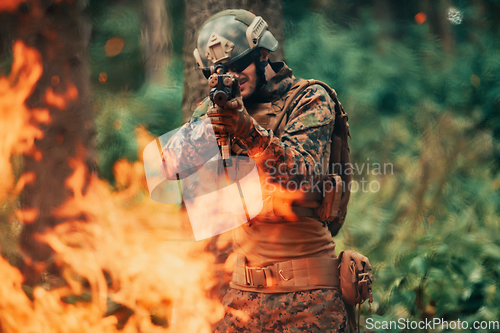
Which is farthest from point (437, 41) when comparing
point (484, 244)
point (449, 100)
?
point (484, 244)

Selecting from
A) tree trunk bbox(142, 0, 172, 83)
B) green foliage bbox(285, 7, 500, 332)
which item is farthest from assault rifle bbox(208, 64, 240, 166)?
green foliage bbox(285, 7, 500, 332)

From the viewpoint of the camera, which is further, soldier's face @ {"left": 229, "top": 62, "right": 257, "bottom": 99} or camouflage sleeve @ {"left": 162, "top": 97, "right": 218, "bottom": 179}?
soldier's face @ {"left": 229, "top": 62, "right": 257, "bottom": 99}

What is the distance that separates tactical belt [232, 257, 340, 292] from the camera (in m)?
1.59

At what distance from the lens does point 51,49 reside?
3.10 m

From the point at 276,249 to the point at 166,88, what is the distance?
3.31 meters

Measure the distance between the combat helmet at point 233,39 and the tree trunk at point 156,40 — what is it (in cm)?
268

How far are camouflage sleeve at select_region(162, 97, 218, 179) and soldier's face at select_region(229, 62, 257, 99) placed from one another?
10.6 inches

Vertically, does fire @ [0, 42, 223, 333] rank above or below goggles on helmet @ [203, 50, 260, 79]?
below

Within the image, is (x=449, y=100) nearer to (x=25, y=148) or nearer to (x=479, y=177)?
(x=479, y=177)

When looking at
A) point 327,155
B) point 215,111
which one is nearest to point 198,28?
point 327,155

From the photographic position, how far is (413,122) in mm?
4727

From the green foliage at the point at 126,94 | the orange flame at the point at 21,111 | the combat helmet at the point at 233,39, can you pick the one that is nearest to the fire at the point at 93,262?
the orange flame at the point at 21,111

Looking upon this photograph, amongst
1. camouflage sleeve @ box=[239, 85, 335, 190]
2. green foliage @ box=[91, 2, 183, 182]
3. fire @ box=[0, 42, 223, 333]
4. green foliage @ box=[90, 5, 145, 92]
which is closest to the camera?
camouflage sleeve @ box=[239, 85, 335, 190]

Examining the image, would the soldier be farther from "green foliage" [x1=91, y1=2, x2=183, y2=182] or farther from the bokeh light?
the bokeh light
